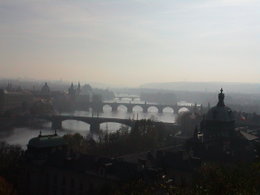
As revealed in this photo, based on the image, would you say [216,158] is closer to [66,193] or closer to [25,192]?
[66,193]

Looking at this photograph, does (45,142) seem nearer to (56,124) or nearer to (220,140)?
(220,140)

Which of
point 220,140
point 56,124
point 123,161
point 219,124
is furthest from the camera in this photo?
point 56,124

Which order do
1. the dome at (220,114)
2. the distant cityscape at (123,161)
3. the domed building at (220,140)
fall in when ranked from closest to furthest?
the distant cityscape at (123,161)
the domed building at (220,140)
the dome at (220,114)

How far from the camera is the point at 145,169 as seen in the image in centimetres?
3425

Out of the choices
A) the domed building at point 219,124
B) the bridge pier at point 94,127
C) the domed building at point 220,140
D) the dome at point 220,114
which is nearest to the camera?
the domed building at point 220,140

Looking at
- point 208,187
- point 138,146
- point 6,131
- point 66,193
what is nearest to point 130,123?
point 6,131

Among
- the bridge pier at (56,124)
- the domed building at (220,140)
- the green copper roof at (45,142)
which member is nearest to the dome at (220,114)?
the domed building at (220,140)

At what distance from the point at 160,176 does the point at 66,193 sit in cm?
870

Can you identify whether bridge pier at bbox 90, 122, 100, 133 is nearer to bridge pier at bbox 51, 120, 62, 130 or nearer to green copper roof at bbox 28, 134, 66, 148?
bridge pier at bbox 51, 120, 62, 130

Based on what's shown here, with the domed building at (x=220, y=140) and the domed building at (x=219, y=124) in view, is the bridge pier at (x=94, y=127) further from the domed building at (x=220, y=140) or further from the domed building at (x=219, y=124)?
the domed building at (x=219, y=124)

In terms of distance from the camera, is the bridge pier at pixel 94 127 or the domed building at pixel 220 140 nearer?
the domed building at pixel 220 140

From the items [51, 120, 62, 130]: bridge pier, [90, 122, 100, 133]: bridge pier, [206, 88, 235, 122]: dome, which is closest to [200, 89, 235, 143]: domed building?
[206, 88, 235, 122]: dome

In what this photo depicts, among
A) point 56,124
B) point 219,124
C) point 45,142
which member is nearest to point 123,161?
point 45,142

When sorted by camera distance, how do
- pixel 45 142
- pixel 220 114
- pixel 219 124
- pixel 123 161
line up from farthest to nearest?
pixel 220 114
pixel 219 124
pixel 45 142
pixel 123 161
